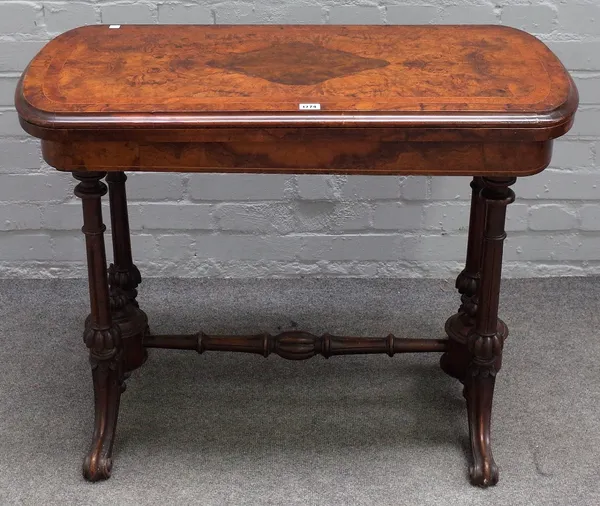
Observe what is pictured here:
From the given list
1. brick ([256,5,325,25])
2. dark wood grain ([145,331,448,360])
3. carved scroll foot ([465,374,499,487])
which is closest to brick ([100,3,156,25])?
brick ([256,5,325,25])

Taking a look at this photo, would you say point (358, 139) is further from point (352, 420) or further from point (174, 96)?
point (352, 420)

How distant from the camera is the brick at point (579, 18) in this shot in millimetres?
3178

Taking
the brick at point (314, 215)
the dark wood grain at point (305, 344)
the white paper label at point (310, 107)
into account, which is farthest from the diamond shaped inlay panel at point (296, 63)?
the brick at point (314, 215)

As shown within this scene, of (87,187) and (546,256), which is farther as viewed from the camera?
(546,256)

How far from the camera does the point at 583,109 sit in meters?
3.27

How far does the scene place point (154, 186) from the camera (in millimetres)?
3365

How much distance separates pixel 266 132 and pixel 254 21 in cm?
104

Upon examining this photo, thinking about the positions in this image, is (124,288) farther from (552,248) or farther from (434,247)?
(552,248)

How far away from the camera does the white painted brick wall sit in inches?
125

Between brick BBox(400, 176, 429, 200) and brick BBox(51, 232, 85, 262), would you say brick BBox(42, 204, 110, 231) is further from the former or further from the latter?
brick BBox(400, 176, 429, 200)

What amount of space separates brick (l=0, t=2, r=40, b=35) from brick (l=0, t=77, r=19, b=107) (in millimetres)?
144

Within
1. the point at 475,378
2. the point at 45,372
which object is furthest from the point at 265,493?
the point at 45,372

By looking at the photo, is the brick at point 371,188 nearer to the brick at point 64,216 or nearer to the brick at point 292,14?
the brick at point 292,14

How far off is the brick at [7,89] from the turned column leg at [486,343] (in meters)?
1.56
